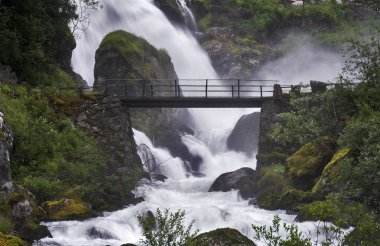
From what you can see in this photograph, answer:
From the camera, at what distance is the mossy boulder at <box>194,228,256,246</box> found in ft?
48.4

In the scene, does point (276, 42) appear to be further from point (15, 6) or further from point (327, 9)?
point (15, 6)

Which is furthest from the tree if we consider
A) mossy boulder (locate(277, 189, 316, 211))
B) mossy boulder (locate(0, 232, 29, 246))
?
mossy boulder (locate(0, 232, 29, 246))

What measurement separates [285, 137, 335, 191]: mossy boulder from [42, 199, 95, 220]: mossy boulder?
10.6m

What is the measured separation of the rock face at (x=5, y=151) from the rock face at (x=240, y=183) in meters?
15.6

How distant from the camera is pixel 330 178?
2258 cm

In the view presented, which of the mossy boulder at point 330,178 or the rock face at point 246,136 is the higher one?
→ the rock face at point 246,136

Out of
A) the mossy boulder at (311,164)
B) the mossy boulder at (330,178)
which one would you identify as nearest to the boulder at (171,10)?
the mossy boulder at (311,164)

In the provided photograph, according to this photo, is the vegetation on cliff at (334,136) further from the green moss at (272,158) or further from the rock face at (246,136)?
the rock face at (246,136)

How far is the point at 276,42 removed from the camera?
239 ft

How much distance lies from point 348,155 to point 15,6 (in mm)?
21280

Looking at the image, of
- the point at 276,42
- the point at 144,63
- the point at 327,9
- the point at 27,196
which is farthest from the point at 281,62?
the point at 27,196

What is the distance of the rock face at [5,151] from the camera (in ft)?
61.7

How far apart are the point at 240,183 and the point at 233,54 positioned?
36.6 metres

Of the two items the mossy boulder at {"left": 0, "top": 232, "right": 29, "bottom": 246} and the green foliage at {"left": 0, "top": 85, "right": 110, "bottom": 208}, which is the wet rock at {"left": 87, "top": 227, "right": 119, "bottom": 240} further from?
the mossy boulder at {"left": 0, "top": 232, "right": 29, "bottom": 246}
